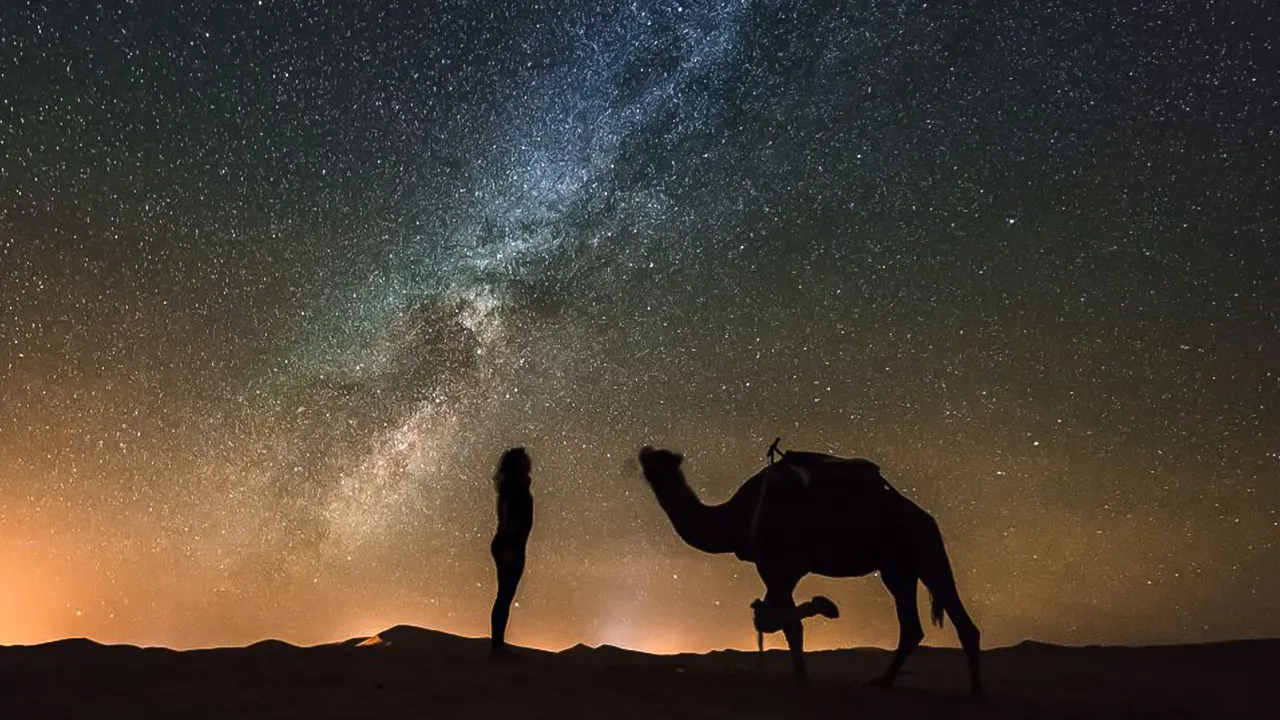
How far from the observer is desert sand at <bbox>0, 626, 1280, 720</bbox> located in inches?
280

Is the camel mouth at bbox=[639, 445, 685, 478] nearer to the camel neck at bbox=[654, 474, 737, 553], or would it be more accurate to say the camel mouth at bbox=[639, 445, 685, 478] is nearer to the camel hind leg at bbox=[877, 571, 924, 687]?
the camel neck at bbox=[654, 474, 737, 553]

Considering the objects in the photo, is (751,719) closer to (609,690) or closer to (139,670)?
(609,690)

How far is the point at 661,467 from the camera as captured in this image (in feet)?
38.2

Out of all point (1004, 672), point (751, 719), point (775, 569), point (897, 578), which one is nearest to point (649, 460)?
point (775, 569)

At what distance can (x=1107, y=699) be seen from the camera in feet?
38.5

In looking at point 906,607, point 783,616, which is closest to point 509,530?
point 783,616

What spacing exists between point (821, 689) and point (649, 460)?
3.49 m

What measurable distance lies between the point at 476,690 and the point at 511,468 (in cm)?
323

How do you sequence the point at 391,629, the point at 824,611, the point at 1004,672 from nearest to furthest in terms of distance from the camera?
the point at 824,611 → the point at 1004,672 → the point at 391,629

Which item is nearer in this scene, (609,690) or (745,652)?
(609,690)

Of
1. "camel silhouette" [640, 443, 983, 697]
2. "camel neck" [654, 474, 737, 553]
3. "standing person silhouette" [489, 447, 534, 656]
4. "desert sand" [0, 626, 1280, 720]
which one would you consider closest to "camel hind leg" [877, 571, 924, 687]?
"camel silhouette" [640, 443, 983, 697]

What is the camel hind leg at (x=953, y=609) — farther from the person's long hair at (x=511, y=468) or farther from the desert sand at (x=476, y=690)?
the person's long hair at (x=511, y=468)

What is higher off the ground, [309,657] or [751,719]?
[309,657]

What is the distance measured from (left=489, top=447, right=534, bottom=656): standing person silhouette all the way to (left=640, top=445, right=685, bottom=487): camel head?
5.13 feet
